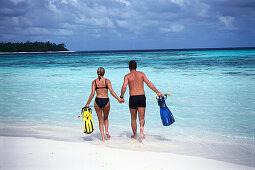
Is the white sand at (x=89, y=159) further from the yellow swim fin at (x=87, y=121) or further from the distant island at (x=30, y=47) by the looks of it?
the distant island at (x=30, y=47)

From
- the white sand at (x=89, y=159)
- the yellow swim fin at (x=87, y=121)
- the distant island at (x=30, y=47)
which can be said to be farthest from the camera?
the distant island at (x=30, y=47)

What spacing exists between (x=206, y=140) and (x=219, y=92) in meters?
6.71

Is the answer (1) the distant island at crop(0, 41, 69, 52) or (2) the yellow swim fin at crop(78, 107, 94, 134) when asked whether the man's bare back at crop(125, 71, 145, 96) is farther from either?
(1) the distant island at crop(0, 41, 69, 52)

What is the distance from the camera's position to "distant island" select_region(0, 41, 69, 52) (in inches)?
4220

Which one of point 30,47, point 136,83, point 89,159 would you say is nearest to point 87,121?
point 89,159

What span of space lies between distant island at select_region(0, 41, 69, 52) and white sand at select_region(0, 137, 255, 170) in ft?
362

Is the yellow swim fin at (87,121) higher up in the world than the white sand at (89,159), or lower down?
higher up

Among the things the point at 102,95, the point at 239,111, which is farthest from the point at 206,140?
the point at 239,111

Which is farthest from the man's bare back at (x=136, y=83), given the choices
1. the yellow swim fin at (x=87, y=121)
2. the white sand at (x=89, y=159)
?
the white sand at (x=89, y=159)

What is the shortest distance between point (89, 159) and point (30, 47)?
122 metres

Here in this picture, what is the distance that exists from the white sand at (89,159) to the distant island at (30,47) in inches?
4344

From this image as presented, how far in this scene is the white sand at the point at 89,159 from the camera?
12.3 ft

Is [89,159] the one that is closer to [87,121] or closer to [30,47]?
[87,121]

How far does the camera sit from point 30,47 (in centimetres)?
11712
